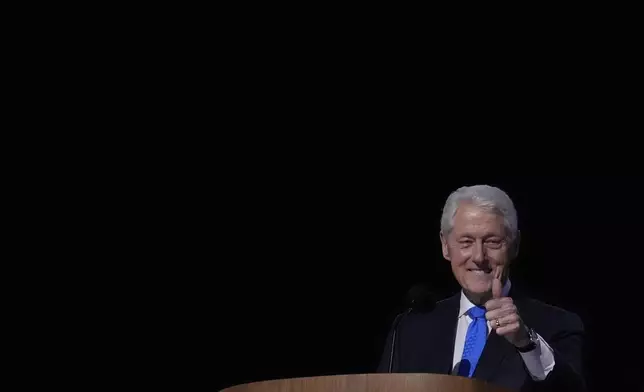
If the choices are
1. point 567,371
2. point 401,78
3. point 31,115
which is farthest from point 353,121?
point 567,371

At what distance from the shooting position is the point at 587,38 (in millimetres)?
3945

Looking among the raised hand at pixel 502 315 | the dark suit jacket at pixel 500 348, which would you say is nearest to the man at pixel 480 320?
the dark suit jacket at pixel 500 348

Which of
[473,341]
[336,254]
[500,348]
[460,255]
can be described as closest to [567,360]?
[500,348]

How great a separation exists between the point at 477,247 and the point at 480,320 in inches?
9.7

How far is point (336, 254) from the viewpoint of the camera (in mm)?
4211

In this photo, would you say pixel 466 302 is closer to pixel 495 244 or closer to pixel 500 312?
pixel 495 244

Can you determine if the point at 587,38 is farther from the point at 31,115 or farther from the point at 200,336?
the point at 31,115

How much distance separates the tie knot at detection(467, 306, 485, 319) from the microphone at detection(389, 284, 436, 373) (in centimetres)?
12

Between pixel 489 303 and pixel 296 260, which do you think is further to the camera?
pixel 296 260

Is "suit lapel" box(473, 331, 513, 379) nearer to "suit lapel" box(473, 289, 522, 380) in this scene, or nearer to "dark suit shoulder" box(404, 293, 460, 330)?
"suit lapel" box(473, 289, 522, 380)

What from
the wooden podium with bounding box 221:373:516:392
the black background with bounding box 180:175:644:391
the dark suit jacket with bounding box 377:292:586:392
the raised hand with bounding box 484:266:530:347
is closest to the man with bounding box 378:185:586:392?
the dark suit jacket with bounding box 377:292:586:392

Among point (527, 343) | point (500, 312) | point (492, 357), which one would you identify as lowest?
point (492, 357)

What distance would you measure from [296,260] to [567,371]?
144cm

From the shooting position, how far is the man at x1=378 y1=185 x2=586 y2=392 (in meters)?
3.22
